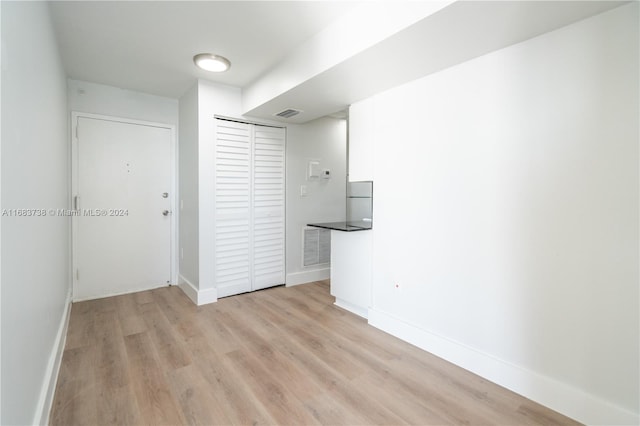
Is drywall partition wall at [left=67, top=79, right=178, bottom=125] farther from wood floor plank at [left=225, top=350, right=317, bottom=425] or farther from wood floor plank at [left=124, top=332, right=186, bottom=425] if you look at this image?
wood floor plank at [left=225, top=350, right=317, bottom=425]

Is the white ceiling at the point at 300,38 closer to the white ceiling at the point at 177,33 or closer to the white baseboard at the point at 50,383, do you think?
the white ceiling at the point at 177,33

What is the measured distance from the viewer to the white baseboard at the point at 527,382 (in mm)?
1579

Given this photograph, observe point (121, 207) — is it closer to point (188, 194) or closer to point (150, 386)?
point (188, 194)

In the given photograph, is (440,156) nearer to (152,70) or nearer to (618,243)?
(618,243)

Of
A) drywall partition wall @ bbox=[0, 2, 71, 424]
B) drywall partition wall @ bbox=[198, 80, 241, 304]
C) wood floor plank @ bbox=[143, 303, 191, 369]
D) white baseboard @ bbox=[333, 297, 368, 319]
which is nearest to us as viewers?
drywall partition wall @ bbox=[0, 2, 71, 424]

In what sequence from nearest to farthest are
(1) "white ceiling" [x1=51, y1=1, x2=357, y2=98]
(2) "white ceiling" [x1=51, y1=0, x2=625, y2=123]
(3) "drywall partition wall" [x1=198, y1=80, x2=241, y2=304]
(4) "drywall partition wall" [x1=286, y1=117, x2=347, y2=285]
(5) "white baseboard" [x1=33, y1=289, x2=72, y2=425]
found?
(5) "white baseboard" [x1=33, y1=289, x2=72, y2=425]
(2) "white ceiling" [x1=51, y1=0, x2=625, y2=123]
(1) "white ceiling" [x1=51, y1=1, x2=357, y2=98]
(3) "drywall partition wall" [x1=198, y1=80, x2=241, y2=304]
(4) "drywall partition wall" [x1=286, y1=117, x2=347, y2=285]

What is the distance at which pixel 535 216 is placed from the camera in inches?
71.5

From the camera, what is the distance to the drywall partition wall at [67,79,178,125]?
339 cm

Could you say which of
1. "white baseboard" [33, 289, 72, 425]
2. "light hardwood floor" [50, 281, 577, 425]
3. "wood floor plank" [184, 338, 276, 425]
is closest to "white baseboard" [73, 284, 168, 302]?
"light hardwood floor" [50, 281, 577, 425]

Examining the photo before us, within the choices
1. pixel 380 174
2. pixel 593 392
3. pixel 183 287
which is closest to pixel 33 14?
pixel 380 174

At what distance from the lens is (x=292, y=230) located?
410 cm

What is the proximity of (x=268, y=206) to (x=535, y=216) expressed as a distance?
284cm

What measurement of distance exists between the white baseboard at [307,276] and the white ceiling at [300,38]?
2138 millimetres

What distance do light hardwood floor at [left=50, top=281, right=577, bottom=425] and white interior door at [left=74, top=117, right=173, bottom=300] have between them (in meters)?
0.68
